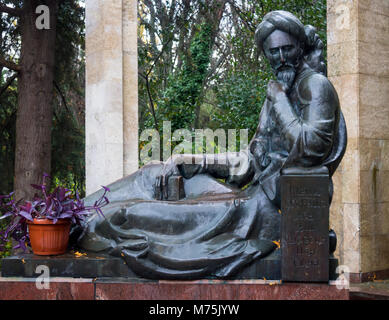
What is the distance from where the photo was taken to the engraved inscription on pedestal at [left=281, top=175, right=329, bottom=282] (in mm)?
3336

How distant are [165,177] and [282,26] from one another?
1481mm

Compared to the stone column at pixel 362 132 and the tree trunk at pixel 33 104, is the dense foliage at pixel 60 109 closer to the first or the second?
the tree trunk at pixel 33 104

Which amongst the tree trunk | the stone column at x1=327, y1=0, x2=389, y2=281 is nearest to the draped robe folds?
the stone column at x1=327, y1=0, x2=389, y2=281

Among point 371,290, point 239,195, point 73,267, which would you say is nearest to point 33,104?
point 73,267

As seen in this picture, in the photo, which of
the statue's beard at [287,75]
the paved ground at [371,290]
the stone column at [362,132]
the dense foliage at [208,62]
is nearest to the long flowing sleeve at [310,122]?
the statue's beard at [287,75]

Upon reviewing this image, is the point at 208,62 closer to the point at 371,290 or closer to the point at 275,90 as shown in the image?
the point at 371,290

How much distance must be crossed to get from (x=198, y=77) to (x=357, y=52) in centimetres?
565

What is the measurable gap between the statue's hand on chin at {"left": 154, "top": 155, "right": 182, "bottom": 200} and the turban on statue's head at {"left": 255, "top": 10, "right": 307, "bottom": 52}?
1194 mm

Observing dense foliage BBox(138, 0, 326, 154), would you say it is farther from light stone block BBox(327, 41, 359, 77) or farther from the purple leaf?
the purple leaf

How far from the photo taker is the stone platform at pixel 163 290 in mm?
3344

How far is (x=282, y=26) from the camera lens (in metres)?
3.75

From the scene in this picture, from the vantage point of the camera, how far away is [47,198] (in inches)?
144

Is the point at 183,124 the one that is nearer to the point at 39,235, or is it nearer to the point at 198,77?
the point at 198,77
